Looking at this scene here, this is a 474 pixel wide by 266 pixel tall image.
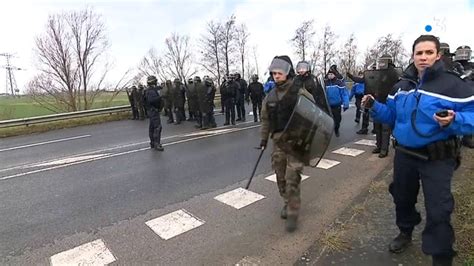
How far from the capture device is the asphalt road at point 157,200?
3500mm

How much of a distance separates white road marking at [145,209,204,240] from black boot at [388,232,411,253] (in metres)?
2.06

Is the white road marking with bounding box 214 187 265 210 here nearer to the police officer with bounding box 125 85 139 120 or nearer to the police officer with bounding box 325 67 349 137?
the police officer with bounding box 325 67 349 137

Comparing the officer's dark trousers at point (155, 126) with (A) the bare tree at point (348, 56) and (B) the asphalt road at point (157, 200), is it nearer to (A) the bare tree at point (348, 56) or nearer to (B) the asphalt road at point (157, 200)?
(B) the asphalt road at point (157, 200)

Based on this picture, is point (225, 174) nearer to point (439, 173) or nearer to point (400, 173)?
point (400, 173)

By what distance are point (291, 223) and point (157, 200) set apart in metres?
2.08

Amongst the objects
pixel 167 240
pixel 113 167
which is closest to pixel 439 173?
pixel 167 240

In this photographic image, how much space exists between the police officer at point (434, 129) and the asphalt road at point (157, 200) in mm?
1256

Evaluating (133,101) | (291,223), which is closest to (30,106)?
(133,101)

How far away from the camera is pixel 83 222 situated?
14.0ft

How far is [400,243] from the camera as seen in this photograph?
3.13 meters

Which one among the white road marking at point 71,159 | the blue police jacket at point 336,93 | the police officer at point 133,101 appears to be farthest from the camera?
the police officer at point 133,101

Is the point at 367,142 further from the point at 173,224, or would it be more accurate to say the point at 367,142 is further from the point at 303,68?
the point at 173,224

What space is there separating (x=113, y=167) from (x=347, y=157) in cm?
474

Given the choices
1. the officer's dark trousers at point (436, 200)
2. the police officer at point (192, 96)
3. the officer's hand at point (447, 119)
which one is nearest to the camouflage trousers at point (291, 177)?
the officer's dark trousers at point (436, 200)
